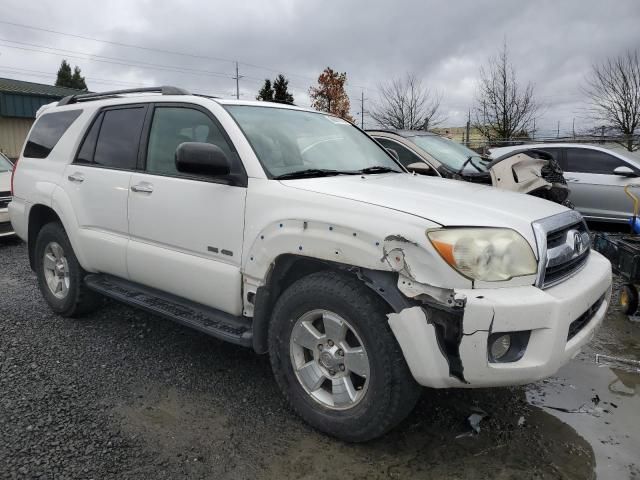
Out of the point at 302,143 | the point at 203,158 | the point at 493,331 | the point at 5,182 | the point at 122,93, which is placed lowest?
the point at 493,331

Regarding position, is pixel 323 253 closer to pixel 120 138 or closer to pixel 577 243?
pixel 577 243

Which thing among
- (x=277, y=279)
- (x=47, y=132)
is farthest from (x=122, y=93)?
(x=277, y=279)

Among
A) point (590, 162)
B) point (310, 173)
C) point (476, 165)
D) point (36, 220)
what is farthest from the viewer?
point (590, 162)

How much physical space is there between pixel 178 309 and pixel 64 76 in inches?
1705

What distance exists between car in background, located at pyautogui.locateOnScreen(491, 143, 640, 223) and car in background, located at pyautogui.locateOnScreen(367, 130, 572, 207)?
1.27 metres

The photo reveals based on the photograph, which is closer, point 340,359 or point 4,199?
point 340,359

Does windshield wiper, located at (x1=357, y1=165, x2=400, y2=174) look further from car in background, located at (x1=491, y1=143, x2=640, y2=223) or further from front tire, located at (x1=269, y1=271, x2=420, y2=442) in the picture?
car in background, located at (x1=491, y1=143, x2=640, y2=223)

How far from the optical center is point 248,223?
2.90 metres

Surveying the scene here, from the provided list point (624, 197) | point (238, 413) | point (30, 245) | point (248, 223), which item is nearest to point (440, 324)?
point (248, 223)

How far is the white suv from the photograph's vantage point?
90.1 inches

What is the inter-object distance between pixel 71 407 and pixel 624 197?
823 centimetres

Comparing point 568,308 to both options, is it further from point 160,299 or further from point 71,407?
point 71,407

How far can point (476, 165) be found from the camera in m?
7.29

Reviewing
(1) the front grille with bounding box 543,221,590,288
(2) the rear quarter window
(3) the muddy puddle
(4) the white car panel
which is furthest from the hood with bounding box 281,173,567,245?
(2) the rear quarter window
